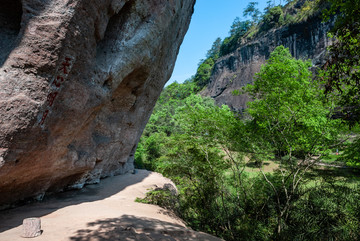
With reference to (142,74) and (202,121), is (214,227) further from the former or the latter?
(142,74)

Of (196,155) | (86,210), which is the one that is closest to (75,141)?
(86,210)

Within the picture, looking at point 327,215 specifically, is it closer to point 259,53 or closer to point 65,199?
point 65,199

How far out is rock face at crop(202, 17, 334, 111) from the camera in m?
29.4

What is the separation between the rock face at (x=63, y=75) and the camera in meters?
4.62

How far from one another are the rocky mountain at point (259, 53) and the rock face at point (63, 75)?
24831mm

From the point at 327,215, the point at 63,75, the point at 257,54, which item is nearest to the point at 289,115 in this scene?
the point at 327,215

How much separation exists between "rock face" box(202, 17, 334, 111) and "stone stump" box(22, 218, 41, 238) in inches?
1171

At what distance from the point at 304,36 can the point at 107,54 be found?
3336 cm

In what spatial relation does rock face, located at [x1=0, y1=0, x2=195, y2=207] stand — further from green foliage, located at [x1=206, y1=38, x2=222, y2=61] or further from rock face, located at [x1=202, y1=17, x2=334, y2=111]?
green foliage, located at [x1=206, y1=38, x2=222, y2=61]

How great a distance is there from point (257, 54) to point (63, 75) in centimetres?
3895

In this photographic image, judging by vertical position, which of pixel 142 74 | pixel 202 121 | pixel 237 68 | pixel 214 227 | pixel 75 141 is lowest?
pixel 214 227

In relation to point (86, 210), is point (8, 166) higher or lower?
higher

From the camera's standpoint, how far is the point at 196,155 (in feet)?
28.7

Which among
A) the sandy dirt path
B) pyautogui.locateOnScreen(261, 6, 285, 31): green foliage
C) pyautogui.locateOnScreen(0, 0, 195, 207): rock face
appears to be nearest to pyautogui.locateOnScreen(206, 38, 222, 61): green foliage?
pyautogui.locateOnScreen(261, 6, 285, 31): green foliage
